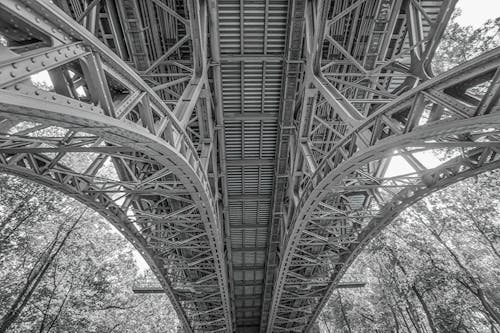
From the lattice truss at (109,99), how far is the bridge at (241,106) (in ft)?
0.09

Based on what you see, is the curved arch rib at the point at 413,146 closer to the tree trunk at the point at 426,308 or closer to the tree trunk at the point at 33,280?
the tree trunk at the point at 426,308

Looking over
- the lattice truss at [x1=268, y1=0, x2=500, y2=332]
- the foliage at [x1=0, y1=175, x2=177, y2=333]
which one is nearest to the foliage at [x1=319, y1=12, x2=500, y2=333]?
the lattice truss at [x1=268, y1=0, x2=500, y2=332]

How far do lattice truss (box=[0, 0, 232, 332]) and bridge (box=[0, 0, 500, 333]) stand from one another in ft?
0.09

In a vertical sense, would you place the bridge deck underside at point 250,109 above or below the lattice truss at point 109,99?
above

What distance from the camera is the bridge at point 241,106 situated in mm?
3072

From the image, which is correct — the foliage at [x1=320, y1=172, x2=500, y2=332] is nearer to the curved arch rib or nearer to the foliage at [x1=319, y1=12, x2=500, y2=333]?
the foliage at [x1=319, y1=12, x2=500, y2=333]

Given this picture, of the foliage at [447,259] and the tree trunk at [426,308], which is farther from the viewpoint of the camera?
the tree trunk at [426,308]

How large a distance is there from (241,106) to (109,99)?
689 centimetres

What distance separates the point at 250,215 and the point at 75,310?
11.9 meters

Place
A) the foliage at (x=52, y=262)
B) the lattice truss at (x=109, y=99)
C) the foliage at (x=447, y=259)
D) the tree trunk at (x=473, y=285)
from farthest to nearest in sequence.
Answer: the foliage at (x=447, y=259), the tree trunk at (x=473, y=285), the foliage at (x=52, y=262), the lattice truss at (x=109, y=99)

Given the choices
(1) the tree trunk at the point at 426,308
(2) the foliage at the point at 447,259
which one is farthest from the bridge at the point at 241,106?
(1) the tree trunk at the point at 426,308

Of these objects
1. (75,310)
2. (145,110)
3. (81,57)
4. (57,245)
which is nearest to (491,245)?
(145,110)

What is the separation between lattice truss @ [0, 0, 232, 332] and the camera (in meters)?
→ 2.45

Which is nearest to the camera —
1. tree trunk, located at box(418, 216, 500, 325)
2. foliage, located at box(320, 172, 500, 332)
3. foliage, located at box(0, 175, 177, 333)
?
foliage, located at box(0, 175, 177, 333)
